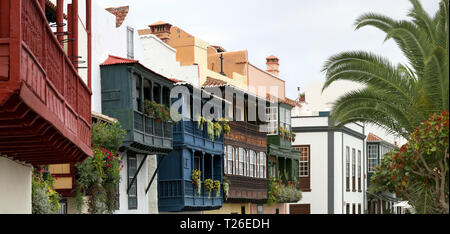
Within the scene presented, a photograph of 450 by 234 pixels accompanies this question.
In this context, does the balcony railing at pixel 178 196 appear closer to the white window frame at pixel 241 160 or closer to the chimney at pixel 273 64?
the white window frame at pixel 241 160

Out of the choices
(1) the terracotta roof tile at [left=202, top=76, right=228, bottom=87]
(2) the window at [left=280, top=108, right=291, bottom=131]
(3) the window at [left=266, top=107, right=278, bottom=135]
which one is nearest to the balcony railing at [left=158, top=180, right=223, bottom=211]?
(1) the terracotta roof tile at [left=202, top=76, right=228, bottom=87]

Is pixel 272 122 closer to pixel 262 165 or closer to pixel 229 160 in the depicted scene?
pixel 262 165

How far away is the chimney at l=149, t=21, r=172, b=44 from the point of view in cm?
4565

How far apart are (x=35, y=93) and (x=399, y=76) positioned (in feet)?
38.3

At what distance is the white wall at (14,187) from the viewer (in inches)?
510

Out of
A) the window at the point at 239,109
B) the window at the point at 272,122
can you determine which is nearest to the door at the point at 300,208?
the window at the point at 272,122

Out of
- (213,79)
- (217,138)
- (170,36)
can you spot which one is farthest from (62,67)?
(170,36)

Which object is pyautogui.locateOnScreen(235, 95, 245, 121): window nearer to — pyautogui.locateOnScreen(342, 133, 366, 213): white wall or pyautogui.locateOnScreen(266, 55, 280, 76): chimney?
pyautogui.locateOnScreen(342, 133, 366, 213): white wall

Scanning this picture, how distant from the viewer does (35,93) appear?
29.9 feet

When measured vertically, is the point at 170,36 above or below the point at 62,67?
above

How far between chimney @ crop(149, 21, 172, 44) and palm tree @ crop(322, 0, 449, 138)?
25.5m

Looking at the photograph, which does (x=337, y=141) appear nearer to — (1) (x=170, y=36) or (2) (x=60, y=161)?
(1) (x=170, y=36)
